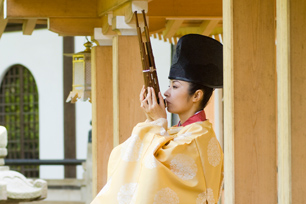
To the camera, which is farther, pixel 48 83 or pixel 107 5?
pixel 48 83

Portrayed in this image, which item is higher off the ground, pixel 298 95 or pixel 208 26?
pixel 208 26

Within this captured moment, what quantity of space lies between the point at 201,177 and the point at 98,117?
3397 mm

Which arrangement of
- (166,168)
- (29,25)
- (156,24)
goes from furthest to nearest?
(29,25), (156,24), (166,168)

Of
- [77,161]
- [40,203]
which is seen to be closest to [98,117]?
[40,203]

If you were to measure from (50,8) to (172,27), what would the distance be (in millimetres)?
→ 1184

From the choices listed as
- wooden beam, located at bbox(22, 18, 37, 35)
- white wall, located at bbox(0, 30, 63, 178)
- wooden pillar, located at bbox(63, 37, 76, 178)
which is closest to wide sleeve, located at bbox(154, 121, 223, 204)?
wooden beam, located at bbox(22, 18, 37, 35)

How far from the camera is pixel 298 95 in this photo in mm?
3533

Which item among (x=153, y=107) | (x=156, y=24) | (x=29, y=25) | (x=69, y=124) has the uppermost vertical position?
(x=29, y=25)

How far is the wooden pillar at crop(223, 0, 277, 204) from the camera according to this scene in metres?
3.73

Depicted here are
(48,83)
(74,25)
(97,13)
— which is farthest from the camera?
(48,83)

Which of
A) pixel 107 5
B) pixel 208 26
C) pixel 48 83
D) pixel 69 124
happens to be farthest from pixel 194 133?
pixel 48 83

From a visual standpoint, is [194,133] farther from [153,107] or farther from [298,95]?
[298,95]

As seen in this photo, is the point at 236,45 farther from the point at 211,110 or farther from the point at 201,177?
the point at 211,110

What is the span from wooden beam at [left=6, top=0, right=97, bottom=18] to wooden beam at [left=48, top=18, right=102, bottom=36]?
0.15 metres
